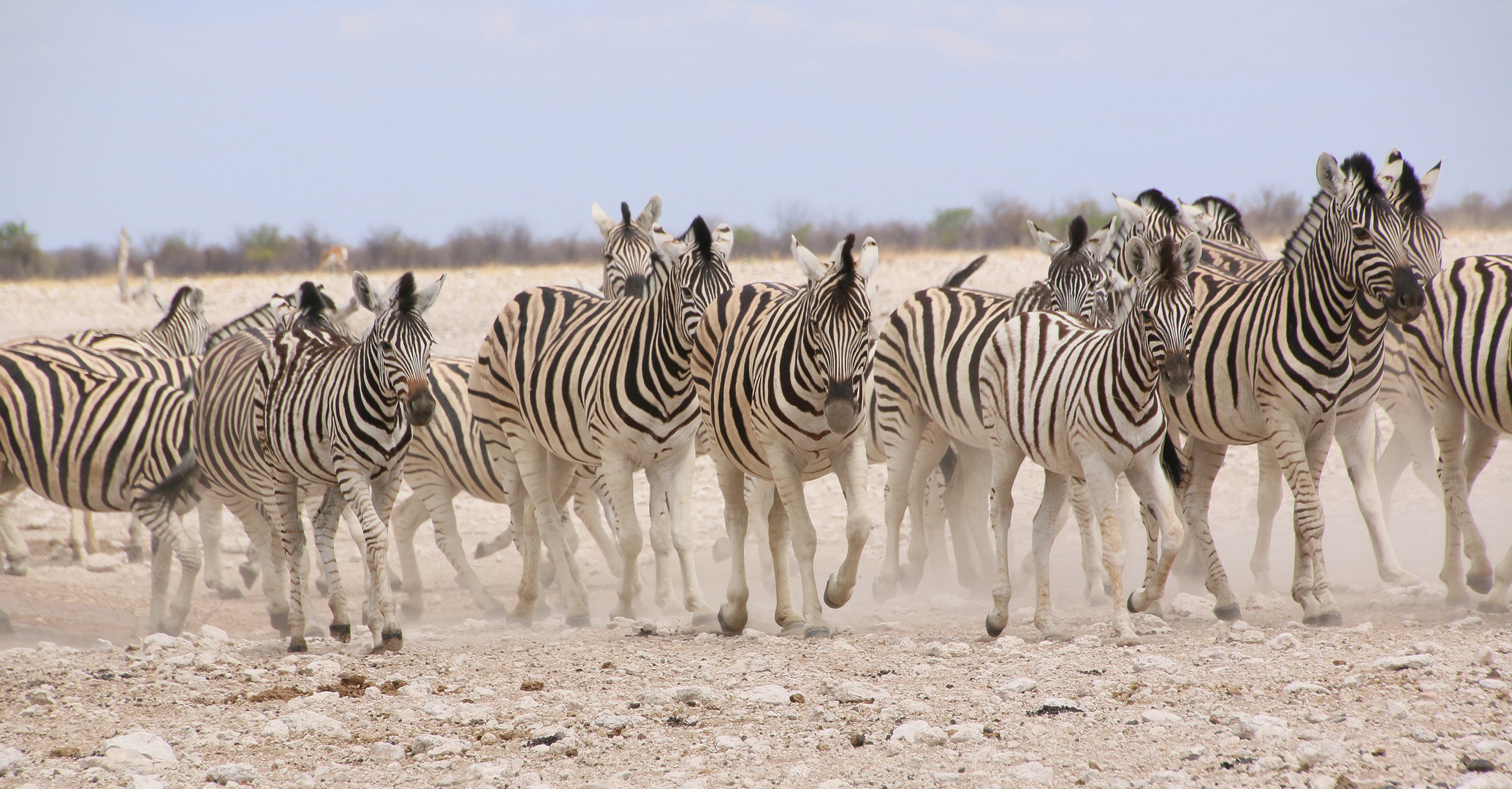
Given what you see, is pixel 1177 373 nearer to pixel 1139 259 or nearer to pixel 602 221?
pixel 1139 259

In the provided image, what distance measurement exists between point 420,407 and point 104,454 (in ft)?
12.3

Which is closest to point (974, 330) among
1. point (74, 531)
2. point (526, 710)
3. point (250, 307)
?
point (526, 710)

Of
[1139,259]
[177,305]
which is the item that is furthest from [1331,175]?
[177,305]

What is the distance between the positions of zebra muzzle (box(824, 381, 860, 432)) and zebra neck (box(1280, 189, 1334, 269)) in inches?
115

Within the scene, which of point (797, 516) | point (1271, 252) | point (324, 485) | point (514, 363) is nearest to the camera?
point (797, 516)

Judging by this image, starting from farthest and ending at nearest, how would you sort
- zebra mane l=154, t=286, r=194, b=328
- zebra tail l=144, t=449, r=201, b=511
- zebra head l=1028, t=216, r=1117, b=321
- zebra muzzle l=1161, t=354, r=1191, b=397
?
zebra mane l=154, t=286, r=194, b=328
zebra tail l=144, t=449, r=201, b=511
zebra head l=1028, t=216, r=1117, b=321
zebra muzzle l=1161, t=354, r=1191, b=397

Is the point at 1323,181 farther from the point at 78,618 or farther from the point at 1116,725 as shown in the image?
the point at 78,618

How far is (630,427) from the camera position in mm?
7160

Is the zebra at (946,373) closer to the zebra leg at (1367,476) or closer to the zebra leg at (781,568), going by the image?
the zebra leg at (781,568)

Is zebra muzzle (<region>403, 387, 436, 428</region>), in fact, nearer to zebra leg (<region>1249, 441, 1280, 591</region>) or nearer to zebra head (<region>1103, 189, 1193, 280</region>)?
zebra head (<region>1103, 189, 1193, 280</region>)

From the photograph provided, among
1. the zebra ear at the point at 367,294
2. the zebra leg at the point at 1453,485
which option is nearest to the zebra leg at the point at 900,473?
the zebra leg at the point at 1453,485

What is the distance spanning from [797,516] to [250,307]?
18.7 meters

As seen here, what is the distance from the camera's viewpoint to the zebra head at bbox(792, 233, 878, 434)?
577cm

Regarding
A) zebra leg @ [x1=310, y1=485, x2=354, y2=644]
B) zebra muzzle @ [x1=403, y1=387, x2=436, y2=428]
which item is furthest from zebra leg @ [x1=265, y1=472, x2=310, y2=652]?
zebra muzzle @ [x1=403, y1=387, x2=436, y2=428]
